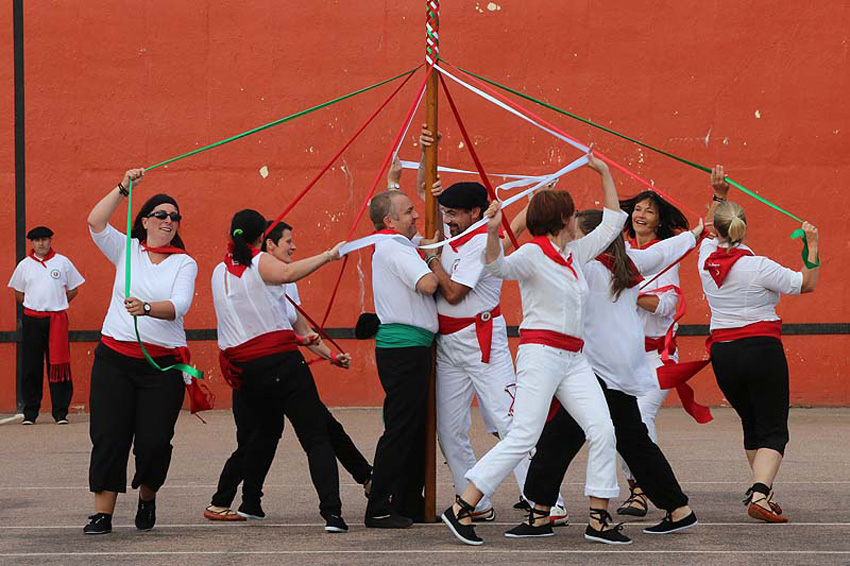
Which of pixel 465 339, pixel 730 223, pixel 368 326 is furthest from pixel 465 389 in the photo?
pixel 730 223

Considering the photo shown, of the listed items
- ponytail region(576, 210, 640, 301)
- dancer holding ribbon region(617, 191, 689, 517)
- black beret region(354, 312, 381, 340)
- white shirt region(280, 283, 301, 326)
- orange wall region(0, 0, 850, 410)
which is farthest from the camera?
orange wall region(0, 0, 850, 410)

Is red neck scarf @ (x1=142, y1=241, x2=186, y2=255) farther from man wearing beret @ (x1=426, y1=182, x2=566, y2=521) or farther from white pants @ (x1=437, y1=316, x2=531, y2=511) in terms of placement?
white pants @ (x1=437, y1=316, x2=531, y2=511)

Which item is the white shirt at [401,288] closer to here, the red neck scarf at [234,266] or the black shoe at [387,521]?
the red neck scarf at [234,266]

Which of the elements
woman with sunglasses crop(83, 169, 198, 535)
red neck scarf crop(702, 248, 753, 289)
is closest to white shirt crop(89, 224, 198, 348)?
woman with sunglasses crop(83, 169, 198, 535)

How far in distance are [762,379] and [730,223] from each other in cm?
85

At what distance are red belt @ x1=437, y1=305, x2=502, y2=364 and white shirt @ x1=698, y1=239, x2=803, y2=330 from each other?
1.26 metres

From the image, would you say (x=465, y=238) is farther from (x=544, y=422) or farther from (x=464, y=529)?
(x=464, y=529)

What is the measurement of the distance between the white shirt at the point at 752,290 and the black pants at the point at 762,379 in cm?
12

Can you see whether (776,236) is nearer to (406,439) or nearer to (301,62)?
(301,62)

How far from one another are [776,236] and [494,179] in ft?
9.46

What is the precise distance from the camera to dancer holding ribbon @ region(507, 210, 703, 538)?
21.5ft

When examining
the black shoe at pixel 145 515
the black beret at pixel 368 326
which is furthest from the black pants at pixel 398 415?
the black shoe at pixel 145 515

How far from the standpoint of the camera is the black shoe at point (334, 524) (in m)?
6.68

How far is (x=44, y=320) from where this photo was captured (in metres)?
13.2
